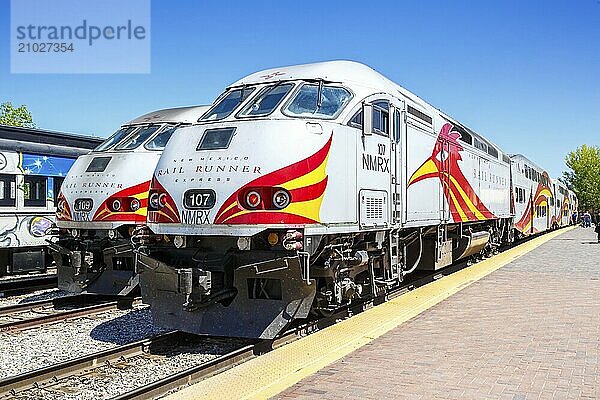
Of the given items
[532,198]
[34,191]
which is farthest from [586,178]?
[34,191]

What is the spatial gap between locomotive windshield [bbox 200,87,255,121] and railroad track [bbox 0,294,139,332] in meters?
4.06

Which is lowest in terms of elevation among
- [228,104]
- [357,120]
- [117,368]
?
[117,368]

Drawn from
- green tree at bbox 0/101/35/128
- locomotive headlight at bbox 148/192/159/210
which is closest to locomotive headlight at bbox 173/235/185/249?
locomotive headlight at bbox 148/192/159/210

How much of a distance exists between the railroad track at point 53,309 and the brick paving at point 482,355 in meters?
5.15

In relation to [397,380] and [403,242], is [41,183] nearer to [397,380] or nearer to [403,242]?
[403,242]

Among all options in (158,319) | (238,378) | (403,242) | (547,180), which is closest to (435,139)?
(403,242)

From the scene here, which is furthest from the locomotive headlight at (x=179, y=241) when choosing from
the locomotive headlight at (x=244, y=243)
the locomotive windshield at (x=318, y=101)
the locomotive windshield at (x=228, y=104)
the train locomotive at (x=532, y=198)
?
the train locomotive at (x=532, y=198)

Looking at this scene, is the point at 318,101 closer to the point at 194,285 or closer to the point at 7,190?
the point at 194,285

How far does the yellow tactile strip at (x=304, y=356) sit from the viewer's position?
546 cm

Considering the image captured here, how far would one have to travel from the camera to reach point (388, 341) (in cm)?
739

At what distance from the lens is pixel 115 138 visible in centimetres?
Answer: 1183

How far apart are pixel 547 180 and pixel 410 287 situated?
26709mm

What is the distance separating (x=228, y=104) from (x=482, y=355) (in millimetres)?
4473

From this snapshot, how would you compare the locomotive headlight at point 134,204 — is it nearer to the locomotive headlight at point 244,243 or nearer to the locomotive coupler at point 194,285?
the locomotive coupler at point 194,285
